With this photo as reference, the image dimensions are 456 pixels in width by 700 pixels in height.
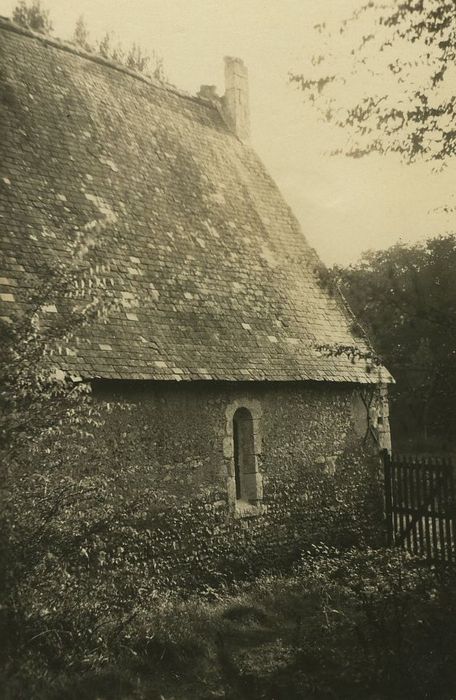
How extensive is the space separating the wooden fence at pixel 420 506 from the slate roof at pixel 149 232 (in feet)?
6.96

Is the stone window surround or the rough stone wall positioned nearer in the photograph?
the rough stone wall

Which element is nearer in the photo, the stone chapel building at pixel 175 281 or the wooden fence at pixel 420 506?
the stone chapel building at pixel 175 281

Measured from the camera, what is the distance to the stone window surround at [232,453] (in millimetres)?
11648

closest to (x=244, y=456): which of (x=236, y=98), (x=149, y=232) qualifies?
(x=149, y=232)

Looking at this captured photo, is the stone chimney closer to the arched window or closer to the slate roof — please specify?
the slate roof

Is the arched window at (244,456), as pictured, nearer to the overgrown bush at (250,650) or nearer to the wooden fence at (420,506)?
the overgrown bush at (250,650)

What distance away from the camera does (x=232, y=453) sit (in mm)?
11742

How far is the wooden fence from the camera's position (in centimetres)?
1203

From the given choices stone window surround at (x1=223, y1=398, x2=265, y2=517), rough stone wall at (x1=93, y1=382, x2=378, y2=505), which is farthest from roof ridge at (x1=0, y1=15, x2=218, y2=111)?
stone window surround at (x1=223, y1=398, x2=265, y2=517)

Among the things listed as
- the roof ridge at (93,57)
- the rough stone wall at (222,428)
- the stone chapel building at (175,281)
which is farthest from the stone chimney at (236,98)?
the rough stone wall at (222,428)

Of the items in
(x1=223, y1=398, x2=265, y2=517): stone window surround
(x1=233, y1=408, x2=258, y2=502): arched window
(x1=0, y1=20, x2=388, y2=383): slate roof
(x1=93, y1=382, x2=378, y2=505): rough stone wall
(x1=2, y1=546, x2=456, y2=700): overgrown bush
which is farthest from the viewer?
(x1=233, y1=408, x2=258, y2=502): arched window

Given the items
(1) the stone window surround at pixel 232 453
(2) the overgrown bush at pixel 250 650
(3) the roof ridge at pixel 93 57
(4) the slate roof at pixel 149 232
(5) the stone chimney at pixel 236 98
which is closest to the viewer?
A: (2) the overgrown bush at pixel 250 650

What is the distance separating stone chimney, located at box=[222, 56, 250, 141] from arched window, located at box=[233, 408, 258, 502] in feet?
31.5

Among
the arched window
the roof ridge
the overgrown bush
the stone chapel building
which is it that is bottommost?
the overgrown bush
